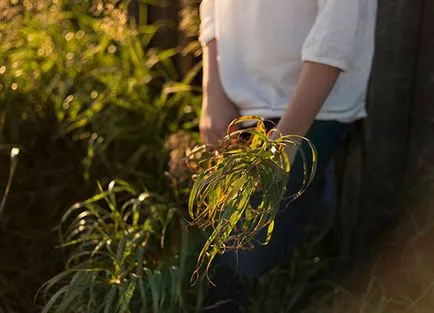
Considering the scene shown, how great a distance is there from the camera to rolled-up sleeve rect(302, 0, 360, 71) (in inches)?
74.4

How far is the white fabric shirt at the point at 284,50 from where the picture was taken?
75.2 inches

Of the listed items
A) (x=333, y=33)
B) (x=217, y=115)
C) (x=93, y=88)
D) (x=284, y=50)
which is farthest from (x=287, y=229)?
(x=93, y=88)

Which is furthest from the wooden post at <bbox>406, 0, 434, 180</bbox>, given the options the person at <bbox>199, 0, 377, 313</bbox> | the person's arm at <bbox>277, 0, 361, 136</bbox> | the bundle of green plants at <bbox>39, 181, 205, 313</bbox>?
the bundle of green plants at <bbox>39, 181, 205, 313</bbox>

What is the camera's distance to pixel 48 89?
2.73 m

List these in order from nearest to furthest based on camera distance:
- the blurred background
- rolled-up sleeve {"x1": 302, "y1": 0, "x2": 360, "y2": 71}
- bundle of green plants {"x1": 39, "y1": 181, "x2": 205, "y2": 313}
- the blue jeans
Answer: rolled-up sleeve {"x1": 302, "y1": 0, "x2": 360, "y2": 71}, bundle of green plants {"x1": 39, "y1": 181, "x2": 205, "y2": 313}, the blue jeans, the blurred background

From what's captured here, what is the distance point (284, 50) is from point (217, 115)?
0.27 meters

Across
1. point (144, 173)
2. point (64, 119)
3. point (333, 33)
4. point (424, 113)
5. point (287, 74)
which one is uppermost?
point (333, 33)

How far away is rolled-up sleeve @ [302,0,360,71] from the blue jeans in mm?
292

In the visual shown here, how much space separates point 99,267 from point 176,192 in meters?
0.41

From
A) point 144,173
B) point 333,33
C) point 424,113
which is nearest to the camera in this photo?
point 333,33

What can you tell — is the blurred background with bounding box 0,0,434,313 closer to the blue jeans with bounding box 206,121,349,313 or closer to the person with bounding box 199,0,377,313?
the blue jeans with bounding box 206,121,349,313

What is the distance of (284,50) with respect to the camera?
2068 mm

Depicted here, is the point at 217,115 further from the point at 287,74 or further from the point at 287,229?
the point at 287,229

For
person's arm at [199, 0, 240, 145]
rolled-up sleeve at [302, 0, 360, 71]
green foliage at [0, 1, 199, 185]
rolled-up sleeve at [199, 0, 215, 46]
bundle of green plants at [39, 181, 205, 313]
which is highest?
rolled-up sleeve at [302, 0, 360, 71]
